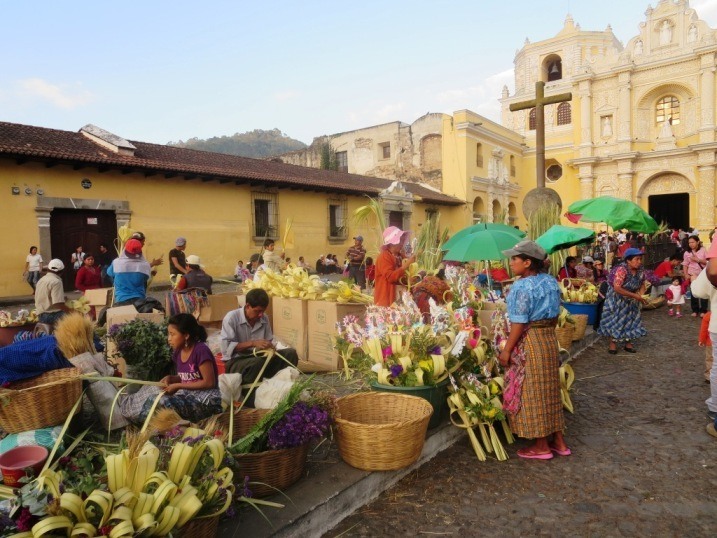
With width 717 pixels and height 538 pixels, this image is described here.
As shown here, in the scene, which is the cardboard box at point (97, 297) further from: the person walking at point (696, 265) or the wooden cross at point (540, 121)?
the person walking at point (696, 265)

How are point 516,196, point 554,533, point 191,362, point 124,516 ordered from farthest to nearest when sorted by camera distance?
point 516,196 < point 191,362 < point 554,533 < point 124,516

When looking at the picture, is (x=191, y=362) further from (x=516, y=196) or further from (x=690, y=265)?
(x=516, y=196)

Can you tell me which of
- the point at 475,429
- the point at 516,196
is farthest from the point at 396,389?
the point at 516,196

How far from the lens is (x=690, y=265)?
9703mm

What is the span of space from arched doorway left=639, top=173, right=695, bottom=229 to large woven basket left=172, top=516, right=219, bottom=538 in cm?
2972

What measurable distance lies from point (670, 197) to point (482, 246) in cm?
2724

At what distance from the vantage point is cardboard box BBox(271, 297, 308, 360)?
5.79 m

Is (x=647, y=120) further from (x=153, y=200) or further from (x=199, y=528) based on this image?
(x=199, y=528)

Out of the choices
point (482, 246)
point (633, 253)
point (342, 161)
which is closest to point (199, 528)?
point (482, 246)

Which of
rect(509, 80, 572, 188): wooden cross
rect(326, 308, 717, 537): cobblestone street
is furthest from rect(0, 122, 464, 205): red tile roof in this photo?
rect(326, 308, 717, 537): cobblestone street

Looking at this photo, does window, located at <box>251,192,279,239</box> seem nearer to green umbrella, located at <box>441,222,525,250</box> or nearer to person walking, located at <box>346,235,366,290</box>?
person walking, located at <box>346,235,366,290</box>

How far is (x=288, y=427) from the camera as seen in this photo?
2.74 m

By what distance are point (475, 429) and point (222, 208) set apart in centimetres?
1510

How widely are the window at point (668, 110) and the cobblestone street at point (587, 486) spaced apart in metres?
28.0
